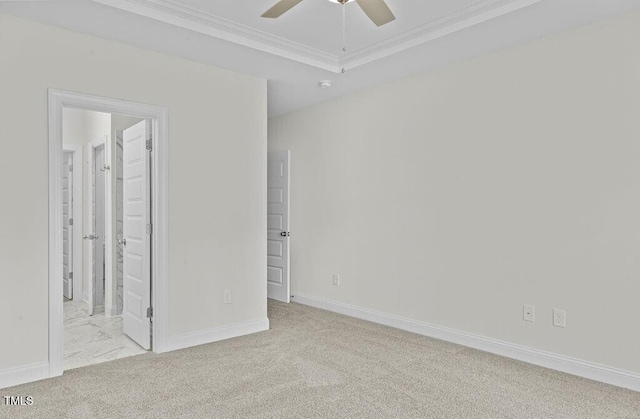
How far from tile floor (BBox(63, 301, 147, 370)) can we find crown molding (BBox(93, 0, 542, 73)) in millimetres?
2629

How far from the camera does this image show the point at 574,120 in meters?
3.22

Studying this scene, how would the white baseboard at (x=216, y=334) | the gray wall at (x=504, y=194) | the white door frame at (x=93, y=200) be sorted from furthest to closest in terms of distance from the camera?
the white door frame at (x=93, y=200) → the white baseboard at (x=216, y=334) → the gray wall at (x=504, y=194)

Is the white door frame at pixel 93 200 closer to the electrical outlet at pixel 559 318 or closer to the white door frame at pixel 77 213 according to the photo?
the white door frame at pixel 77 213

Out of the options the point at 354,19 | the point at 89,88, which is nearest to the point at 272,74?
the point at 354,19

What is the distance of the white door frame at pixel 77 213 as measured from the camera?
5520 millimetres

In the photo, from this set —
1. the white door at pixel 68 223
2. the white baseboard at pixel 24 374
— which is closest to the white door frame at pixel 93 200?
the white door at pixel 68 223

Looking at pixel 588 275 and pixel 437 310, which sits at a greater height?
pixel 588 275

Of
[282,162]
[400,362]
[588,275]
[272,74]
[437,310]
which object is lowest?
[400,362]

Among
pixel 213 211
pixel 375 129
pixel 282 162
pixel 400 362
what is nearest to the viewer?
pixel 400 362

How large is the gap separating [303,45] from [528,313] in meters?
2.85

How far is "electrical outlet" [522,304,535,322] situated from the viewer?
11.3 feet

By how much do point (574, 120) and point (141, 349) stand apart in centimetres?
388

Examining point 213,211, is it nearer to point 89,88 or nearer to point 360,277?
point 89,88

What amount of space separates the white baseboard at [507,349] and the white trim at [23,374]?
115 inches
